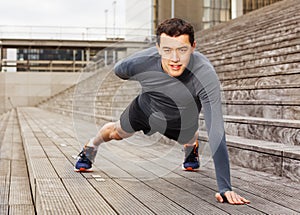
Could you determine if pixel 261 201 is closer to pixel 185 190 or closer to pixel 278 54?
pixel 185 190

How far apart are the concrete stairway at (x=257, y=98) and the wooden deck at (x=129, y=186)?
0.15 m

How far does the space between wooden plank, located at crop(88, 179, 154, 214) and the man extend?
1.40ft

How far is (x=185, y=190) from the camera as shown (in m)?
3.15

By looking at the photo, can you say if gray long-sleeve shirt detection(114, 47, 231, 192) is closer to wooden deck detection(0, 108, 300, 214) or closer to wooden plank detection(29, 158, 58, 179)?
wooden deck detection(0, 108, 300, 214)

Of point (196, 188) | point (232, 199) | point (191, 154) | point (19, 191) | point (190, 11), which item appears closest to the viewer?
point (232, 199)

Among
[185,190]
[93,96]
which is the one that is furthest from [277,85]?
[185,190]

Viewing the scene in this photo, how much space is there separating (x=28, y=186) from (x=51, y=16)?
29.2m

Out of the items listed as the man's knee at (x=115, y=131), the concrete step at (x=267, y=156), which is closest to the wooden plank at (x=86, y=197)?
the man's knee at (x=115, y=131)

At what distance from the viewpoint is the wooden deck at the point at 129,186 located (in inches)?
105

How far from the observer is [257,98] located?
18.9 ft

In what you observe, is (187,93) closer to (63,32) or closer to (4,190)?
(4,190)

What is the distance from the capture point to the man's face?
2.84m

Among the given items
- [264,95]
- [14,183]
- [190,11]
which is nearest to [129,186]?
[14,183]

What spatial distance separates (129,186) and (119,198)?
41cm
